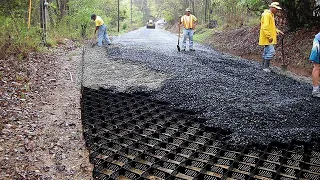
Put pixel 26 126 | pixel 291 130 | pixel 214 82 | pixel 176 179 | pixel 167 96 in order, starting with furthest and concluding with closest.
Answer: pixel 214 82 → pixel 167 96 → pixel 26 126 → pixel 291 130 → pixel 176 179

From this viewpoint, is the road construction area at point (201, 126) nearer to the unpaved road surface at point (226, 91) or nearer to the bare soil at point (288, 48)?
the unpaved road surface at point (226, 91)

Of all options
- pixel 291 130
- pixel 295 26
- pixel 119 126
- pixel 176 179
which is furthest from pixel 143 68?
pixel 295 26

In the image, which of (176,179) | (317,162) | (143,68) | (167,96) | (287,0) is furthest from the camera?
(287,0)

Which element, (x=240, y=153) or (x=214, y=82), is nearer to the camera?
(x=240, y=153)

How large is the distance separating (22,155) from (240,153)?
232 centimetres

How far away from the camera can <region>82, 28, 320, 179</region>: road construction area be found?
10.6 ft

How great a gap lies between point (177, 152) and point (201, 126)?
796 mm

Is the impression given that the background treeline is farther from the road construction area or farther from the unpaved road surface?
the road construction area

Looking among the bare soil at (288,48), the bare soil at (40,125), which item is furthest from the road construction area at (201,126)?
the bare soil at (288,48)

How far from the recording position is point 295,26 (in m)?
11.0

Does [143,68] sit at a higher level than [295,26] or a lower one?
lower

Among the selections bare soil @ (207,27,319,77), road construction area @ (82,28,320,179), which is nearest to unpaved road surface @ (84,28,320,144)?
road construction area @ (82,28,320,179)

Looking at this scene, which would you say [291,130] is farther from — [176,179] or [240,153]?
[176,179]

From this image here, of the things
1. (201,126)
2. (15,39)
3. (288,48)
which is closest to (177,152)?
(201,126)
